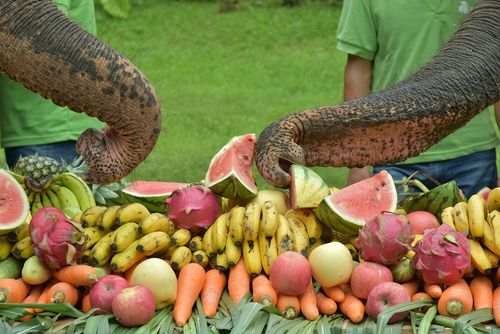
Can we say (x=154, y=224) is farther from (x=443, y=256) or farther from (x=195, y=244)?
(x=443, y=256)

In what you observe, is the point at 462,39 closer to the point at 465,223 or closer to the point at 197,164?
the point at 465,223

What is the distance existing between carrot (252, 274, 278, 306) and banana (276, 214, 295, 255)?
11cm

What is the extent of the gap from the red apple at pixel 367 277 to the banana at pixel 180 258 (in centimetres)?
49

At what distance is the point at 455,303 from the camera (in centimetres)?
277

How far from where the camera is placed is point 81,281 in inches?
114

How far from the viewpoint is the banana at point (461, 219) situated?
298 centimetres

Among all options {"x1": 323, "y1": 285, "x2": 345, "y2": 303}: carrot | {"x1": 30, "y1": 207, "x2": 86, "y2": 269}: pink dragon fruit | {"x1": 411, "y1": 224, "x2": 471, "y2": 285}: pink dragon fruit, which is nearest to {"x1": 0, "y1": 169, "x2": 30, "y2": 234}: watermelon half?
{"x1": 30, "y1": 207, "x2": 86, "y2": 269}: pink dragon fruit

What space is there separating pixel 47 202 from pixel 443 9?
1.79 m

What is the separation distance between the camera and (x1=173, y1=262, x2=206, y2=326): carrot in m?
2.82

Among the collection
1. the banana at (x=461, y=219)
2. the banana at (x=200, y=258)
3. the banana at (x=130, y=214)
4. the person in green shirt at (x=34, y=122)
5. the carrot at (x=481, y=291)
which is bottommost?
the person in green shirt at (x=34, y=122)

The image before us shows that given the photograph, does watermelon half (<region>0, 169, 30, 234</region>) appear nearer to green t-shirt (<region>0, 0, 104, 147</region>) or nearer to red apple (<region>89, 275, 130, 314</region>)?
red apple (<region>89, 275, 130, 314</region>)

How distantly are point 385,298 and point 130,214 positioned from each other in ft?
2.69

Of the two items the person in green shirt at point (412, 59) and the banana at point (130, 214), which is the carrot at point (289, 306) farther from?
the person in green shirt at point (412, 59)

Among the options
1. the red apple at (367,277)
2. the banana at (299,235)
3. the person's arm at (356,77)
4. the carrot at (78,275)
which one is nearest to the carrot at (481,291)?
the red apple at (367,277)
